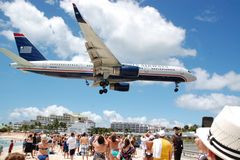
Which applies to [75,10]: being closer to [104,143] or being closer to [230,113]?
[104,143]

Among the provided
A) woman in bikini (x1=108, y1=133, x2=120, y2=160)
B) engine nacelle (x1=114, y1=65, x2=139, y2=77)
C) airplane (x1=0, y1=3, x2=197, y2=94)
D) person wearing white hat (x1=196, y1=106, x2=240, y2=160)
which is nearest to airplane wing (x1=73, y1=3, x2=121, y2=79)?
airplane (x1=0, y1=3, x2=197, y2=94)

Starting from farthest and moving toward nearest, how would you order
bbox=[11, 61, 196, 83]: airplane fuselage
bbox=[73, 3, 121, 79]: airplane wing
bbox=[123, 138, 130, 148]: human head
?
1. bbox=[11, 61, 196, 83]: airplane fuselage
2. bbox=[73, 3, 121, 79]: airplane wing
3. bbox=[123, 138, 130, 148]: human head

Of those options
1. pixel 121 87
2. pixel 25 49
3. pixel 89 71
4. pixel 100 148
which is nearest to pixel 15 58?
pixel 25 49

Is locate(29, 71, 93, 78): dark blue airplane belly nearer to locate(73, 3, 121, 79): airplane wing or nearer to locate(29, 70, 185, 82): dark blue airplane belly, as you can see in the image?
locate(29, 70, 185, 82): dark blue airplane belly

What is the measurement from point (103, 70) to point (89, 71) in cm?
185

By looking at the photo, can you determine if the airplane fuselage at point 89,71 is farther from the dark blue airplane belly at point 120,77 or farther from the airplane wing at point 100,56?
the airplane wing at point 100,56

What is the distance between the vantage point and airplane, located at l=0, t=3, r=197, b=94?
36.6 m

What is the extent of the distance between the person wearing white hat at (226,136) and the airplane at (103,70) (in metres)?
33.5

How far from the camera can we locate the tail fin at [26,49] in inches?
1657

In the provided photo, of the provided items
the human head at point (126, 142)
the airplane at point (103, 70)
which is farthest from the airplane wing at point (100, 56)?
the human head at point (126, 142)

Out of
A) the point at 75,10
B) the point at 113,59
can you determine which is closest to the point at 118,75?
the point at 113,59

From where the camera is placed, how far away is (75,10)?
34000 millimetres

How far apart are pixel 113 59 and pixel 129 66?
2131 millimetres

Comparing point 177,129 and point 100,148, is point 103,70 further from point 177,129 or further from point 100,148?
point 100,148
